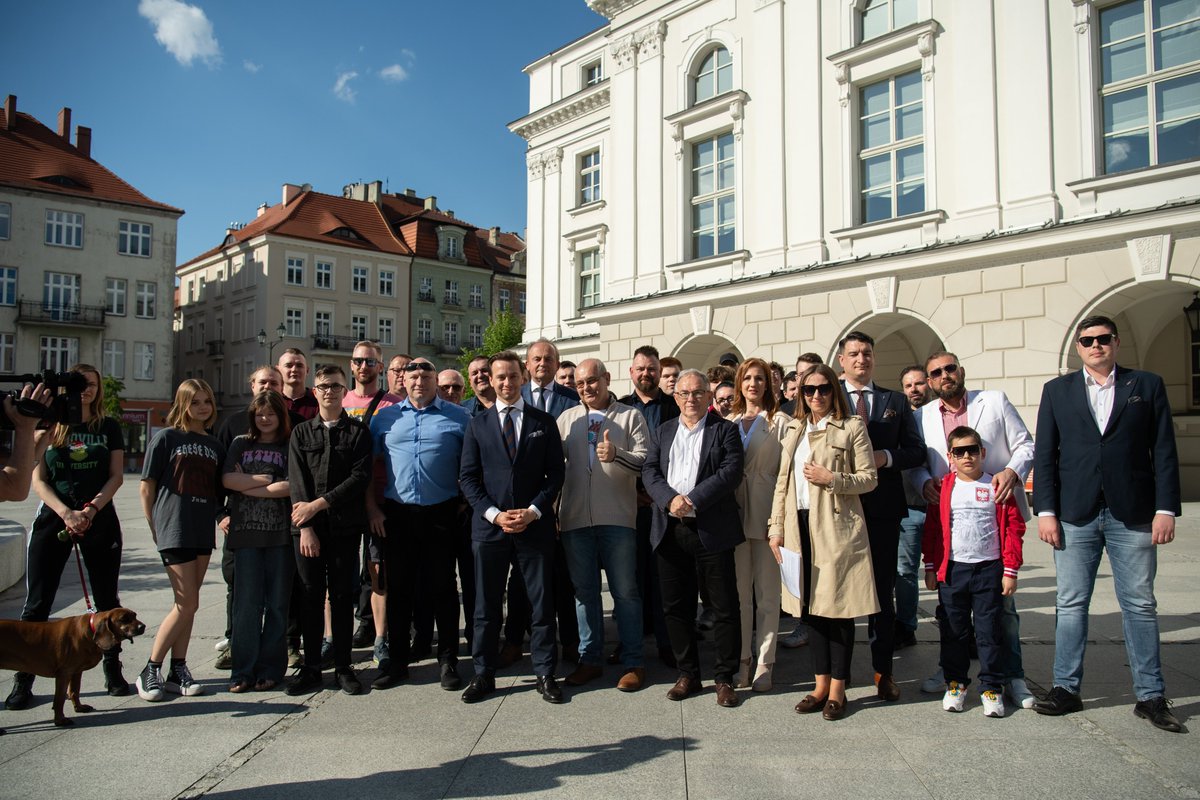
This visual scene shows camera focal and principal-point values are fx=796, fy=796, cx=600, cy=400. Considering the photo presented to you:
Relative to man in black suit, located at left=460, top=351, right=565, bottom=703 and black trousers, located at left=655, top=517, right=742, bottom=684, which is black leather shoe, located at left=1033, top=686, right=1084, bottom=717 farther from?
man in black suit, located at left=460, top=351, right=565, bottom=703

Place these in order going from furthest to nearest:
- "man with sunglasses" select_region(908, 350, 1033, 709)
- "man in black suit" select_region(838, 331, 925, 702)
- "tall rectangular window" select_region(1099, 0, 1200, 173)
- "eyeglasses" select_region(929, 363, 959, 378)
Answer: "tall rectangular window" select_region(1099, 0, 1200, 173) < "eyeglasses" select_region(929, 363, 959, 378) < "man in black suit" select_region(838, 331, 925, 702) < "man with sunglasses" select_region(908, 350, 1033, 709)

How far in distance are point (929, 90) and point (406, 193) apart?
2083 inches

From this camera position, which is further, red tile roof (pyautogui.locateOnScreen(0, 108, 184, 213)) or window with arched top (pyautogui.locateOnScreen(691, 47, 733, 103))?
red tile roof (pyautogui.locateOnScreen(0, 108, 184, 213))

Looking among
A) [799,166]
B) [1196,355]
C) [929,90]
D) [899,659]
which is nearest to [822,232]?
[799,166]

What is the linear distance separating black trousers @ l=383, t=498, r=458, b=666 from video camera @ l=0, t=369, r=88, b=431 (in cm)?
227

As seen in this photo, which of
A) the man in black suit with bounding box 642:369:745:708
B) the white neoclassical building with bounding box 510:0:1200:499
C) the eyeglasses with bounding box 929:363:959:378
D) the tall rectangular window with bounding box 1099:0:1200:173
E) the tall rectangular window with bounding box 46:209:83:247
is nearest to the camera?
the man in black suit with bounding box 642:369:745:708

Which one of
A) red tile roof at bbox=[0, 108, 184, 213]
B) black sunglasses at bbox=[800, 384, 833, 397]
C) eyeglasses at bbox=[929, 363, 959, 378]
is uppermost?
red tile roof at bbox=[0, 108, 184, 213]

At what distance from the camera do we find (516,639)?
588cm

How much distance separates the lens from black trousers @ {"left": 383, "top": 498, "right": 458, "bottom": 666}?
5340 millimetres

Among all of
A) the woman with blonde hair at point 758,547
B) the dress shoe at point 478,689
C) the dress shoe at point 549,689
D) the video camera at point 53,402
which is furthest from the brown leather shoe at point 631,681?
the video camera at point 53,402

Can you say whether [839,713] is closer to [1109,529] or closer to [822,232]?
[1109,529]

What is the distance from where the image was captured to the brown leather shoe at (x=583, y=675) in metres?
5.17

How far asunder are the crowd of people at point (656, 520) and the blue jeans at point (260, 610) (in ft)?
0.05

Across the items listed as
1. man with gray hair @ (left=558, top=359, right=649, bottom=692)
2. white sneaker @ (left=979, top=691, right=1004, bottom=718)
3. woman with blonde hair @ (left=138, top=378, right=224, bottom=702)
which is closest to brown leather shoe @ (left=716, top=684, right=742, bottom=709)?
man with gray hair @ (left=558, top=359, right=649, bottom=692)
